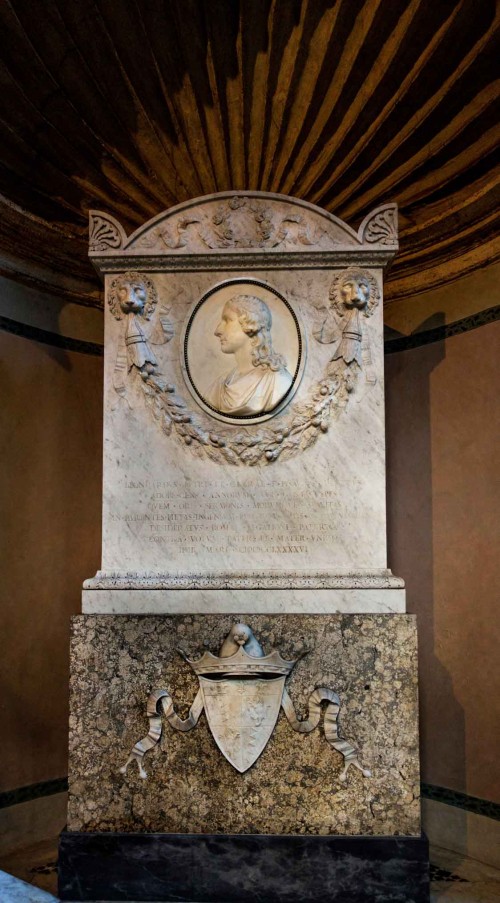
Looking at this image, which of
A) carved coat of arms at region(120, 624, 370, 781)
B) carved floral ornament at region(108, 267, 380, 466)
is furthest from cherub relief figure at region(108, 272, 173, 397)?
Answer: carved coat of arms at region(120, 624, 370, 781)

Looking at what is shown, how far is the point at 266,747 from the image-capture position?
312cm

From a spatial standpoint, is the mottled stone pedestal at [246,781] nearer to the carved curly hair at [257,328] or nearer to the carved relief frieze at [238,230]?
the carved curly hair at [257,328]

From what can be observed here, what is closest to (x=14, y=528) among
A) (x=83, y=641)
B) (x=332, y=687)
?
(x=83, y=641)

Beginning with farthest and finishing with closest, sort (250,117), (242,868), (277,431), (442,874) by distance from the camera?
(250,117) → (442,874) → (277,431) → (242,868)

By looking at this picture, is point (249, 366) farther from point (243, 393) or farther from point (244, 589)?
point (244, 589)

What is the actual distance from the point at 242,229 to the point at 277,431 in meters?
0.92

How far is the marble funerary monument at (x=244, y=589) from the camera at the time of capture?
3.07 meters

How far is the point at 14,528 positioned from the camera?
167 inches

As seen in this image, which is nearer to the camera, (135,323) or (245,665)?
(245,665)

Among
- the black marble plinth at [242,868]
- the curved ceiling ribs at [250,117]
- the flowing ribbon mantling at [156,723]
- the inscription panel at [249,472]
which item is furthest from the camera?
the curved ceiling ribs at [250,117]

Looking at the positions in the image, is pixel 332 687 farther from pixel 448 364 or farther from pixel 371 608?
pixel 448 364

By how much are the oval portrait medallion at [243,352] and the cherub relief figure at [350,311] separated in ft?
0.49

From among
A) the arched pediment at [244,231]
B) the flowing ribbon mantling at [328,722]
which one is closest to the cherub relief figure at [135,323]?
the arched pediment at [244,231]

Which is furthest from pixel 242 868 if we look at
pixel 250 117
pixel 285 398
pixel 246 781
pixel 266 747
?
pixel 250 117
